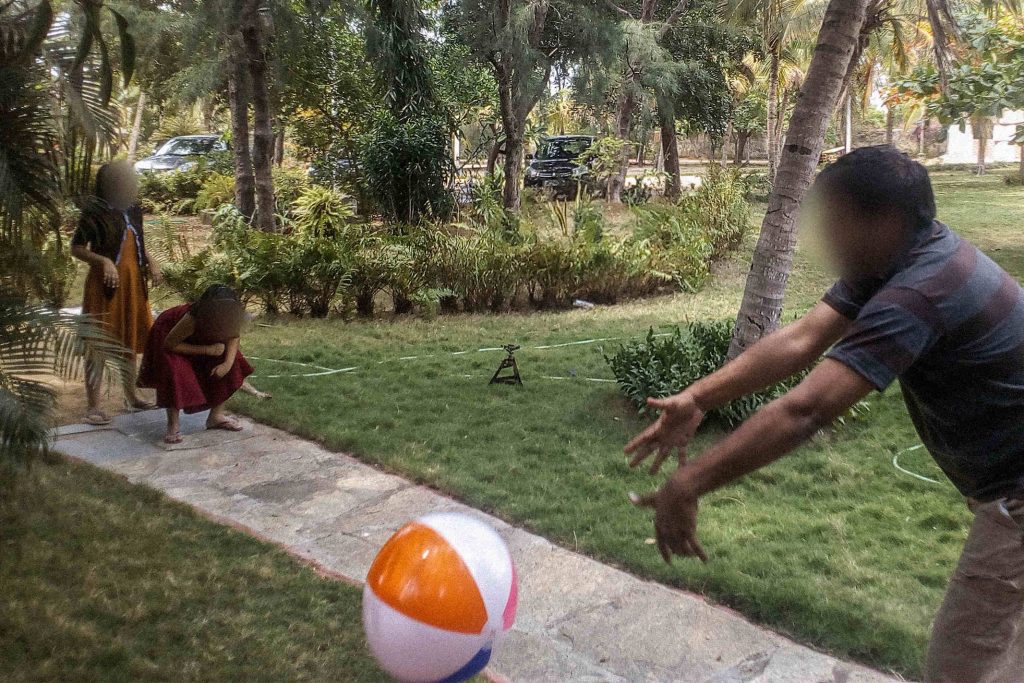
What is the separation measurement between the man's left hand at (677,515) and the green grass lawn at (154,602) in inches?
62.5

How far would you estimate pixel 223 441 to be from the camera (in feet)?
20.4

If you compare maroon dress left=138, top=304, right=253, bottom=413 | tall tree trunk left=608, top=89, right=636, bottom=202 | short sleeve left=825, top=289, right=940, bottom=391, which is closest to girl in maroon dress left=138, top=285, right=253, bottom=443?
maroon dress left=138, top=304, right=253, bottom=413

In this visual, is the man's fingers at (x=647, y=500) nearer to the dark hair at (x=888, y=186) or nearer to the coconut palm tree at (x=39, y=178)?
the dark hair at (x=888, y=186)

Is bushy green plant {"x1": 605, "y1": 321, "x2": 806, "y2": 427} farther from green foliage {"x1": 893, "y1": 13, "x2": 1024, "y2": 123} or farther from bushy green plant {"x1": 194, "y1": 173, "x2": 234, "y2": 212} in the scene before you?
bushy green plant {"x1": 194, "y1": 173, "x2": 234, "y2": 212}

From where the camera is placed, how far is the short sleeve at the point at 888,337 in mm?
2023

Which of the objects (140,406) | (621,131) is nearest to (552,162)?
(621,131)

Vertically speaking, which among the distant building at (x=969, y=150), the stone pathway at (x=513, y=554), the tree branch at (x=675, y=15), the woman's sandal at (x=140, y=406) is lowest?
the stone pathway at (x=513, y=554)

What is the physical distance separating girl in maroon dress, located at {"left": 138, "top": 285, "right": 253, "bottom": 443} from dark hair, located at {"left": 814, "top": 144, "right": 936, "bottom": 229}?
4.53 m

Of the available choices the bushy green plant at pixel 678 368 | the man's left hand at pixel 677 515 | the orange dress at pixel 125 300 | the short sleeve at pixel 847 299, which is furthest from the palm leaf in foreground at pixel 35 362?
the bushy green plant at pixel 678 368

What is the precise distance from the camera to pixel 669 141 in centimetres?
2219

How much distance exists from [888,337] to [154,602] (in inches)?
122

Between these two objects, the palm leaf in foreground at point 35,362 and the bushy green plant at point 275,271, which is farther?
the bushy green plant at point 275,271

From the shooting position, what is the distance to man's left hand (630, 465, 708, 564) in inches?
84.3

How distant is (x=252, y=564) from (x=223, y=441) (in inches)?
86.6
